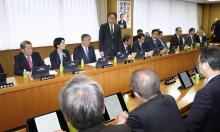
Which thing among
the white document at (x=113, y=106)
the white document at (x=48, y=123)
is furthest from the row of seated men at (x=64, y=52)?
the white document at (x=48, y=123)

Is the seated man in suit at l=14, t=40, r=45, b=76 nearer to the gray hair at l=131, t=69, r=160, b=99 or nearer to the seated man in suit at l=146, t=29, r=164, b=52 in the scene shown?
the gray hair at l=131, t=69, r=160, b=99

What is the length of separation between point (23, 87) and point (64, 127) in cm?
130

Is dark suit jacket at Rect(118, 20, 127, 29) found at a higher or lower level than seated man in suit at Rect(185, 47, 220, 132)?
higher

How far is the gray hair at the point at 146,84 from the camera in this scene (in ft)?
5.57

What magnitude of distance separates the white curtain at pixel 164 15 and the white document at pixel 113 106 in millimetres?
6325

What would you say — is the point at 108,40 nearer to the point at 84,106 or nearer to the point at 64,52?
the point at 64,52

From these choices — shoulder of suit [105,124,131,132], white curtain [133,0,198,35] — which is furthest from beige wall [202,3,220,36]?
shoulder of suit [105,124,131,132]

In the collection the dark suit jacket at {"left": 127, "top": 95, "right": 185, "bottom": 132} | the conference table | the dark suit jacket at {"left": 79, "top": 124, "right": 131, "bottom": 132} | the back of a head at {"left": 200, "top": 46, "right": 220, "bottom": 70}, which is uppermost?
the back of a head at {"left": 200, "top": 46, "right": 220, "bottom": 70}

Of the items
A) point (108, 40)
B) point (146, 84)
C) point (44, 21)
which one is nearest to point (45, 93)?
point (146, 84)

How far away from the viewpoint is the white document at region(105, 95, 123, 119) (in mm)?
2275

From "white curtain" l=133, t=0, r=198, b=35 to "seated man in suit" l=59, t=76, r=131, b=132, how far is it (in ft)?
24.4

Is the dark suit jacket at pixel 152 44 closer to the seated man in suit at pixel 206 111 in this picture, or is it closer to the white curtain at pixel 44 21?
the white curtain at pixel 44 21

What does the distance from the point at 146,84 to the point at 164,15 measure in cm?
855

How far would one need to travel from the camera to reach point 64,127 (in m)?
1.96
